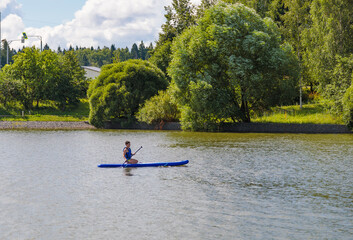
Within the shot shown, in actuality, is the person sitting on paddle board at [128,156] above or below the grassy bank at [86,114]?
below

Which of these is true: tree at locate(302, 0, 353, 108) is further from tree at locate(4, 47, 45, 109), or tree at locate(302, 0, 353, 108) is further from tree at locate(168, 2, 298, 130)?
tree at locate(4, 47, 45, 109)

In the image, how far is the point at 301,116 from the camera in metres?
61.5

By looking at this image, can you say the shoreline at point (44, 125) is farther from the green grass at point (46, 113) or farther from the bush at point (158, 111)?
the bush at point (158, 111)

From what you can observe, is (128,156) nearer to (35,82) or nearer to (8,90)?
(8,90)

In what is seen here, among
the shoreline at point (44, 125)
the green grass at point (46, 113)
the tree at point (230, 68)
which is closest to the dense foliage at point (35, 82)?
the green grass at point (46, 113)

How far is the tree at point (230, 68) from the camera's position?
5475 centimetres

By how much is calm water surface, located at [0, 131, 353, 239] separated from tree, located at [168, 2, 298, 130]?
21.3 meters

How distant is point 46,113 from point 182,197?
72.7 metres

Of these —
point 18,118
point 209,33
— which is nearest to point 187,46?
point 209,33

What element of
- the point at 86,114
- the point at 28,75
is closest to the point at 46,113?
the point at 86,114

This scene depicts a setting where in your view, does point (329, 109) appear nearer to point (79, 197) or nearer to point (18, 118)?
point (79, 197)

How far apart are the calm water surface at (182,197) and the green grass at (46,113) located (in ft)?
152

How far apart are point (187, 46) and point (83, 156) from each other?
2990 cm

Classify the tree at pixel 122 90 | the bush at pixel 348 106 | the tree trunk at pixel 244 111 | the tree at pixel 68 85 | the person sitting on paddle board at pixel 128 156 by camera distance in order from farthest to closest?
the tree at pixel 68 85 → the tree at pixel 122 90 → the tree trunk at pixel 244 111 → the bush at pixel 348 106 → the person sitting on paddle board at pixel 128 156
